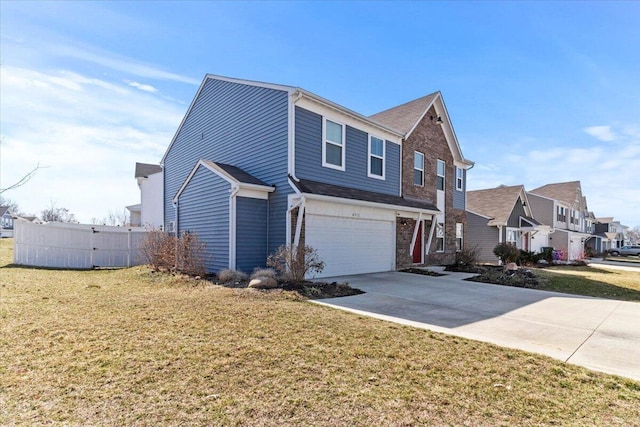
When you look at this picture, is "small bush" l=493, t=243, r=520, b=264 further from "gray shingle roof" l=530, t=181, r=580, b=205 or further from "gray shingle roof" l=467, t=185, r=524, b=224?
"gray shingle roof" l=530, t=181, r=580, b=205

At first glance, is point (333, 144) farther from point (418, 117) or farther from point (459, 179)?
point (459, 179)

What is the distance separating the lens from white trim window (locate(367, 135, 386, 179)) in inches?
576

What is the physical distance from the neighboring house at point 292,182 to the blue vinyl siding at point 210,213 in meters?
0.04

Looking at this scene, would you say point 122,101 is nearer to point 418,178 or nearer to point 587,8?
point 418,178

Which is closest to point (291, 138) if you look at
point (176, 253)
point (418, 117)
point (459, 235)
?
point (176, 253)

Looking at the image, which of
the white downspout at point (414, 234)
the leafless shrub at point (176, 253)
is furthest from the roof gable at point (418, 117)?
the leafless shrub at point (176, 253)

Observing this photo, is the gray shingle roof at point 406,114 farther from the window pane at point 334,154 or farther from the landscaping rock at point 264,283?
the landscaping rock at point 264,283

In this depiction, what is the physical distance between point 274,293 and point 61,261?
1303 centimetres

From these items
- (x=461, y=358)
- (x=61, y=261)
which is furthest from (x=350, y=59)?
(x=61, y=261)

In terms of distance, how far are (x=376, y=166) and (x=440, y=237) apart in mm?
6844

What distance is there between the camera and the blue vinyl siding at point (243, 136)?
11867mm

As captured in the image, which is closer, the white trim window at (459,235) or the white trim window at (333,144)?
the white trim window at (333,144)

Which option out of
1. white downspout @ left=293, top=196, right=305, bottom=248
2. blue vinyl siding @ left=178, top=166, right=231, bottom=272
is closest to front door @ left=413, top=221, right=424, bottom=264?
white downspout @ left=293, top=196, right=305, bottom=248

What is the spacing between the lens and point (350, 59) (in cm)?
1520
